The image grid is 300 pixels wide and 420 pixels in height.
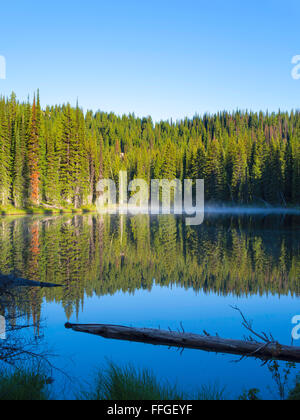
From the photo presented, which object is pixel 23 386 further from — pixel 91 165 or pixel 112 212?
pixel 91 165

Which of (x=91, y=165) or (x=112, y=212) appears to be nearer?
(x=112, y=212)

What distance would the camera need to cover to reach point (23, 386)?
12.7 feet

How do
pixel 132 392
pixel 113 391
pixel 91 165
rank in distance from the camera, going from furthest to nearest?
pixel 91 165
pixel 113 391
pixel 132 392

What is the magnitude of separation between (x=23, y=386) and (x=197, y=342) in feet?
8.99

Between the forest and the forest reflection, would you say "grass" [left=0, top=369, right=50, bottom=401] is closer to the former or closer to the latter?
the forest reflection

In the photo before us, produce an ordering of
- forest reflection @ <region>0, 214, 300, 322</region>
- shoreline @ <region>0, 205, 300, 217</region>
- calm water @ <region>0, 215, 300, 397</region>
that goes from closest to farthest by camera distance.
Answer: calm water @ <region>0, 215, 300, 397</region> → forest reflection @ <region>0, 214, 300, 322</region> → shoreline @ <region>0, 205, 300, 217</region>

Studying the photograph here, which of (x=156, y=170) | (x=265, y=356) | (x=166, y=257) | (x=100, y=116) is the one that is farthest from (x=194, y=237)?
(x=100, y=116)

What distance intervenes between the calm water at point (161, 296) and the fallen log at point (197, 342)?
12 centimetres

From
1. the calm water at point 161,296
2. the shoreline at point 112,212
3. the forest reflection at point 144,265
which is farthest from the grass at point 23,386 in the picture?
the shoreline at point 112,212

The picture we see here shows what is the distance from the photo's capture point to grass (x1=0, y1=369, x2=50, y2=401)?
11.9 ft

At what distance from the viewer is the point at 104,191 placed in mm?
72188

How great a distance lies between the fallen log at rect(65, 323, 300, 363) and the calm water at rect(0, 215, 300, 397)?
0.12 metres

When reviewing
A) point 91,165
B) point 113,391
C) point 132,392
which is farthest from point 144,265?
point 91,165

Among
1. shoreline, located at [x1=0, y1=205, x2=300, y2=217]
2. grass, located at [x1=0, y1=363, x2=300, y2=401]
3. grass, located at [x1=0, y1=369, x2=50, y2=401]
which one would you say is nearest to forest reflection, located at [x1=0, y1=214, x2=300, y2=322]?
grass, located at [x1=0, y1=369, x2=50, y2=401]
